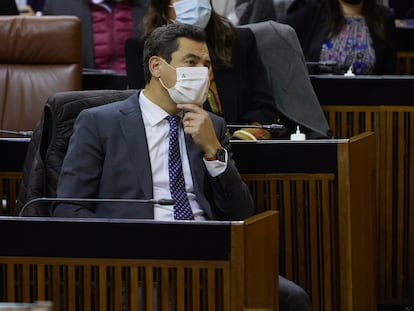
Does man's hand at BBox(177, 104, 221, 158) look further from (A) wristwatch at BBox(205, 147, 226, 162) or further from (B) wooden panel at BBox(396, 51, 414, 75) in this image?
(B) wooden panel at BBox(396, 51, 414, 75)

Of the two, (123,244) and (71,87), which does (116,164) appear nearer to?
(123,244)

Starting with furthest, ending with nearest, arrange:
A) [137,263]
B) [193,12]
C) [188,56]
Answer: [193,12], [188,56], [137,263]

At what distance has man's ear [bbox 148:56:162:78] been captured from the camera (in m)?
4.69

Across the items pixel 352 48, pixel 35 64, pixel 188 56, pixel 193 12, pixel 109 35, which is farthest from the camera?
pixel 109 35

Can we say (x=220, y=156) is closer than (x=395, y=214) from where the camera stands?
Yes

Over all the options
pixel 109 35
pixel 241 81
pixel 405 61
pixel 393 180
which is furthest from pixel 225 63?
pixel 405 61

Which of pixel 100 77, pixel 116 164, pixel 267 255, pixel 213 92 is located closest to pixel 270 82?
pixel 213 92

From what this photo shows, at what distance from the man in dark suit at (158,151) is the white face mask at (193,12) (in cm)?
103

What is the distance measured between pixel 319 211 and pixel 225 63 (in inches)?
44.6

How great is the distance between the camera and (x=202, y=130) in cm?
446

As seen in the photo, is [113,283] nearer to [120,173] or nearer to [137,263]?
[137,263]

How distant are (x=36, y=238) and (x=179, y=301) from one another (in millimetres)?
465

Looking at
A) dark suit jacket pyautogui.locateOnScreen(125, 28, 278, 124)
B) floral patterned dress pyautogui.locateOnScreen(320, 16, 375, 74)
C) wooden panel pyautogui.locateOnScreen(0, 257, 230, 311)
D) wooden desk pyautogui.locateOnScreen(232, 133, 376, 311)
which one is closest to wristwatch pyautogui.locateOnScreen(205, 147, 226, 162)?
wooden desk pyautogui.locateOnScreen(232, 133, 376, 311)

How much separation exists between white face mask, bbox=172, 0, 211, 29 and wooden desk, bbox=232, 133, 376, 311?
96 centimetres
